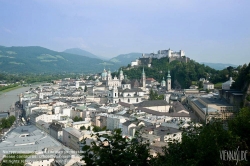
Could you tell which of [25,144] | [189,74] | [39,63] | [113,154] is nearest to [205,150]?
[113,154]

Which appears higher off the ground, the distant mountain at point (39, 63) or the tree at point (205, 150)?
the distant mountain at point (39, 63)

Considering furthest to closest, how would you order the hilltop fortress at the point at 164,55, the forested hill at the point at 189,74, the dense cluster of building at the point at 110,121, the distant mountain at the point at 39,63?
the distant mountain at the point at 39,63, the hilltop fortress at the point at 164,55, the forested hill at the point at 189,74, the dense cluster of building at the point at 110,121

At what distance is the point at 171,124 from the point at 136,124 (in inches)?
76.2

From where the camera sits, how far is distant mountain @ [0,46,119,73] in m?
125

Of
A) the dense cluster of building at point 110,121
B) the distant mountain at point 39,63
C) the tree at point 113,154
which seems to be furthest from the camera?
the distant mountain at point 39,63

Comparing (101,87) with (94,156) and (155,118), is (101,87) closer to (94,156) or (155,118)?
(155,118)

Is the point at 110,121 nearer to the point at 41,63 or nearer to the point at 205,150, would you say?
the point at 205,150

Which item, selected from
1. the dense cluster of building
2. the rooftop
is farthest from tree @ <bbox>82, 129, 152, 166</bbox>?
the rooftop

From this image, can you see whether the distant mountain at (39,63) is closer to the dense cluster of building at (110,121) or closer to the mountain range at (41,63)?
the mountain range at (41,63)

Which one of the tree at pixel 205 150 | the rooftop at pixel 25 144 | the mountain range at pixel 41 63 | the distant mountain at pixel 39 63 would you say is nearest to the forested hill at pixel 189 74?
the rooftop at pixel 25 144

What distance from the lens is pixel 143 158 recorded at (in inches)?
178

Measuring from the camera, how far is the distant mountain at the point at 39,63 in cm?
12506

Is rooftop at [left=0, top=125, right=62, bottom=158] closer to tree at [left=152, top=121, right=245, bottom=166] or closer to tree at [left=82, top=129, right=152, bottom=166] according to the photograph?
tree at [left=82, top=129, right=152, bottom=166]

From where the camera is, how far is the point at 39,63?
146625 mm
